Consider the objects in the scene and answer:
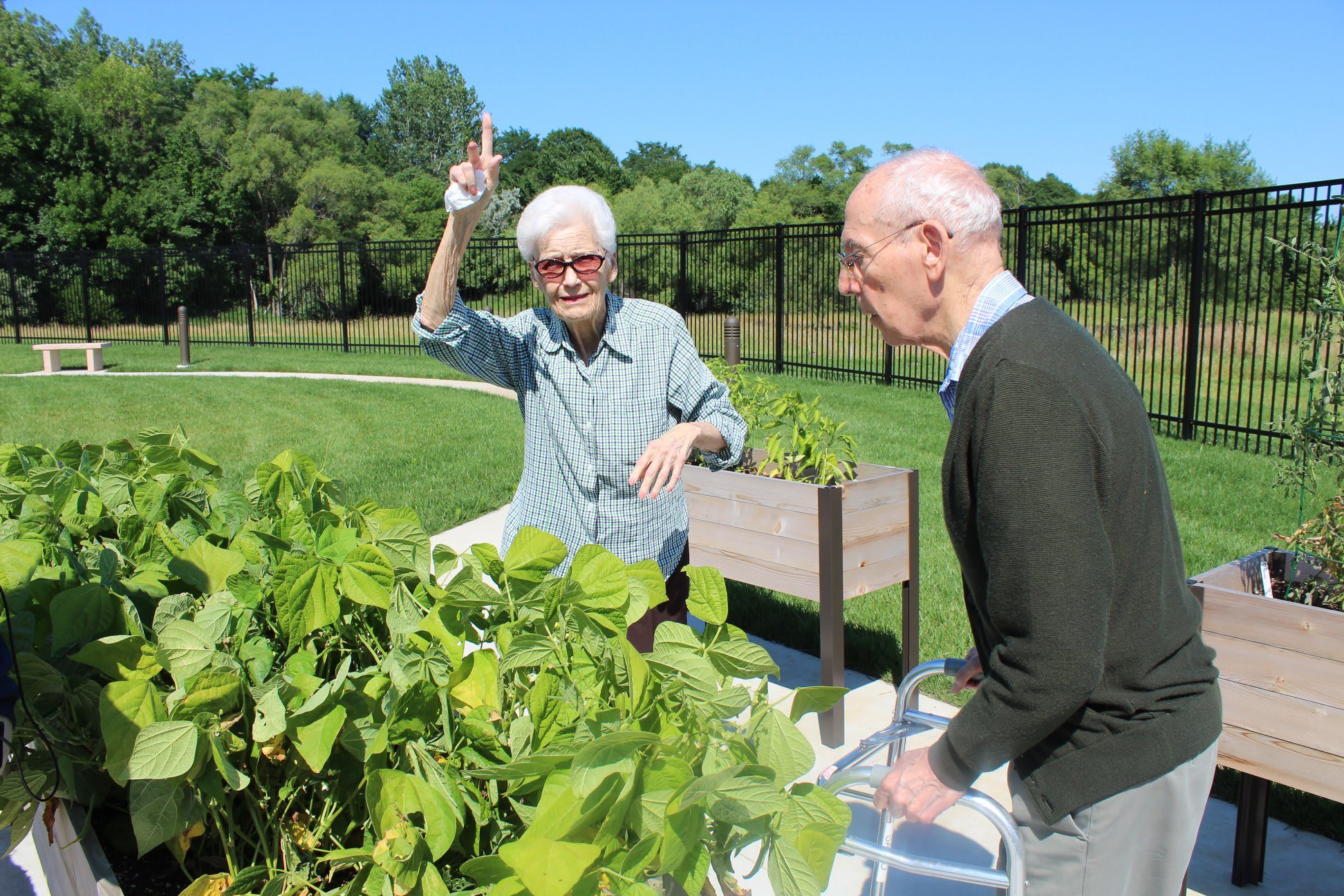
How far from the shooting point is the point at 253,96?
50312 millimetres

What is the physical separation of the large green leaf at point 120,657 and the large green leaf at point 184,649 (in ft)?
0.19

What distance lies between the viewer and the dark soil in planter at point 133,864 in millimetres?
1331

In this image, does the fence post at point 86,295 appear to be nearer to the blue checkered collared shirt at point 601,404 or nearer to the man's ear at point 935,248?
the blue checkered collared shirt at point 601,404

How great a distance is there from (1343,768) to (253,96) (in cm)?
5702

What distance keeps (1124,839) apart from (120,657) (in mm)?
1585

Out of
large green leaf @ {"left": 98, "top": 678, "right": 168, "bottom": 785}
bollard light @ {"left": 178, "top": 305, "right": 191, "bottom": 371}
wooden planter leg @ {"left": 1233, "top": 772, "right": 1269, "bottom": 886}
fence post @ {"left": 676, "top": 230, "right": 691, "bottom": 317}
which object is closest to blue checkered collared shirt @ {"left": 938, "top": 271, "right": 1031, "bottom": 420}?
large green leaf @ {"left": 98, "top": 678, "right": 168, "bottom": 785}

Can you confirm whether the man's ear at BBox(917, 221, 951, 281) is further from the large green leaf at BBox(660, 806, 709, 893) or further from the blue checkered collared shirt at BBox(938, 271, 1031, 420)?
the large green leaf at BBox(660, 806, 709, 893)

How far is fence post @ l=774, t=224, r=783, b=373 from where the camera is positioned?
47.5ft

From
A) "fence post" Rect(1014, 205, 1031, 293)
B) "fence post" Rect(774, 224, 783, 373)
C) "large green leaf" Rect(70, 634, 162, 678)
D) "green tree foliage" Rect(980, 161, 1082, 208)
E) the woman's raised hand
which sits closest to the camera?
"large green leaf" Rect(70, 634, 162, 678)

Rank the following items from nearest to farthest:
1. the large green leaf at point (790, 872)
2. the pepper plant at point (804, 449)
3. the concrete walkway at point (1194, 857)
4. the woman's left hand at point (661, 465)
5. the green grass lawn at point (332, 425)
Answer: the large green leaf at point (790, 872), the woman's left hand at point (661, 465), the concrete walkway at point (1194, 857), the pepper plant at point (804, 449), the green grass lawn at point (332, 425)

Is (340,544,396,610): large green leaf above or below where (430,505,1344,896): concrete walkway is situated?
above

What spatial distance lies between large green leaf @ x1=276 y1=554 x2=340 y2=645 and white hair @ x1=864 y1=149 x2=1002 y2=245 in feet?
3.49

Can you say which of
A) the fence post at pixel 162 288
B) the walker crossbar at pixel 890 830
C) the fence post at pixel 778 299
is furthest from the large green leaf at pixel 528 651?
the fence post at pixel 162 288

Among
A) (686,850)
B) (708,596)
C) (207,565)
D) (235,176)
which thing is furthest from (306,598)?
(235,176)
